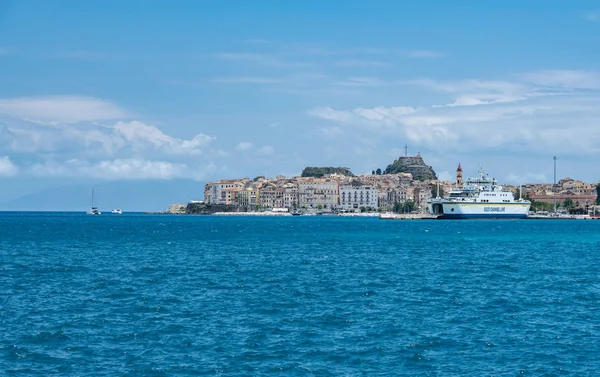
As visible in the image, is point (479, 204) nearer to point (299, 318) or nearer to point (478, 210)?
point (478, 210)

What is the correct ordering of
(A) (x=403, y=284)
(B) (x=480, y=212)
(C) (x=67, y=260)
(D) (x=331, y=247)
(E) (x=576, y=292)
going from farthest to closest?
(B) (x=480, y=212), (D) (x=331, y=247), (C) (x=67, y=260), (A) (x=403, y=284), (E) (x=576, y=292)

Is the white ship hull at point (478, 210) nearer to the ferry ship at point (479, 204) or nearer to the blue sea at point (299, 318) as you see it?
the ferry ship at point (479, 204)

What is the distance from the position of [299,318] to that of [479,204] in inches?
5269

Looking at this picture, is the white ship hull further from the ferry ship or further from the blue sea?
the blue sea

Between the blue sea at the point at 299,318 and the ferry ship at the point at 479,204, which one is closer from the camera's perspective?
the blue sea at the point at 299,318

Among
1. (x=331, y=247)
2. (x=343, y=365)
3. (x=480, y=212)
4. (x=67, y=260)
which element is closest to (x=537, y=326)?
(x=343, y=365)

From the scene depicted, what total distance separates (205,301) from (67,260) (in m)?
21.5

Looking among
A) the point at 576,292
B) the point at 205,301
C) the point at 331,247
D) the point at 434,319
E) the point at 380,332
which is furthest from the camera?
the point at 331,247

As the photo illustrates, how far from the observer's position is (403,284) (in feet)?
117

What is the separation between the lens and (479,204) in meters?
156

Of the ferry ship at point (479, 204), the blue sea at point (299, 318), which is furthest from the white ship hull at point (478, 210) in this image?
the blue sea at point (299, 318)

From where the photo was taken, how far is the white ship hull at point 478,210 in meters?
156

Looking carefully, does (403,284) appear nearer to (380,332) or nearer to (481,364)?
(380,332)

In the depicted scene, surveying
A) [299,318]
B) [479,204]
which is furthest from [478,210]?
[299,318]
